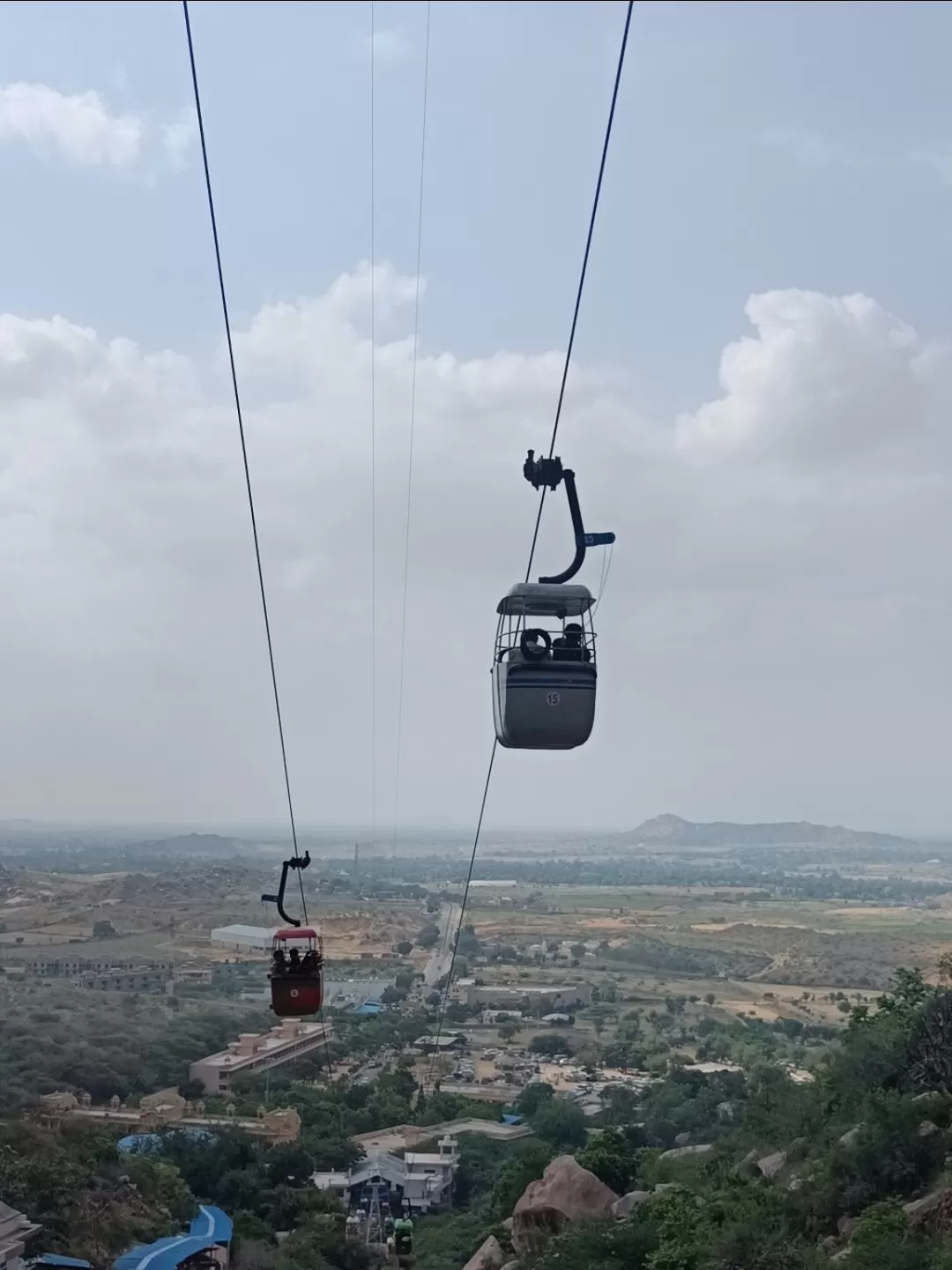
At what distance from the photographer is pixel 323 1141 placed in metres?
26.1

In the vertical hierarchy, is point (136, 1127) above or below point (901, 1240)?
below

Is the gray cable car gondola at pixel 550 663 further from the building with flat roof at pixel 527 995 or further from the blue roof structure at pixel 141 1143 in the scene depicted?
the building with flat roof at pixel 527 995

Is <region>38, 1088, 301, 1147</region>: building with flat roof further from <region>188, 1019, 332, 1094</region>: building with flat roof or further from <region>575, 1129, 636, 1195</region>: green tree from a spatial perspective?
<region>575, 1129, 636, 1195</region>: green tree

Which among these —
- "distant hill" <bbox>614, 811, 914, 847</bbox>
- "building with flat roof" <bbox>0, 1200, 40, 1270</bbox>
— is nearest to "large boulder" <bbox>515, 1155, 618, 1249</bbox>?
"building with flat roof" <bbox>0, 1200, 40, 1270</bbox>

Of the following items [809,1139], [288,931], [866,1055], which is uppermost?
[288,931]

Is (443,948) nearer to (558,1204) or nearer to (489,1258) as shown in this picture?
(489,1258)

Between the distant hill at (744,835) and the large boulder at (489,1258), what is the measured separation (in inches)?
3449

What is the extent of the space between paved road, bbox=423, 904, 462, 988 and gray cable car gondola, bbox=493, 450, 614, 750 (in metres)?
41.6

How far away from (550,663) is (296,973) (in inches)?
146

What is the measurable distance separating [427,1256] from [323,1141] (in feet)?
22.4

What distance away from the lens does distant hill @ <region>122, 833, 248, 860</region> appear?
63.8m

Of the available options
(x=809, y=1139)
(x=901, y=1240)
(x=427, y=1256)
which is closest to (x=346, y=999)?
(x=427, y=1256)

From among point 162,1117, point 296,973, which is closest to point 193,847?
point 162,1117

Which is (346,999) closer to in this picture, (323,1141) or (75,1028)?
(75,1028)
